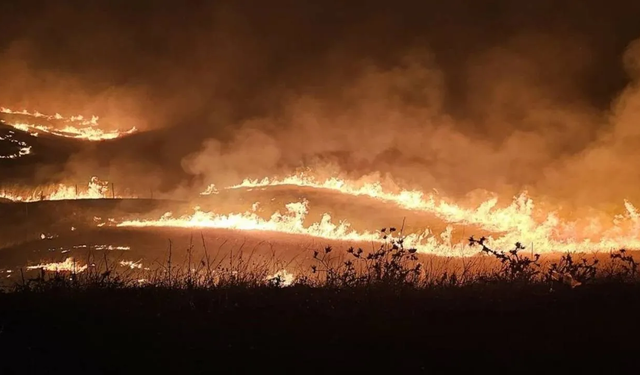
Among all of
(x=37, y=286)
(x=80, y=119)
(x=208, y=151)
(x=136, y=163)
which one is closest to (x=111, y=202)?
(x=208, y=151)

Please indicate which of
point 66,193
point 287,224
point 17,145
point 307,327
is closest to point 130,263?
point 287,224

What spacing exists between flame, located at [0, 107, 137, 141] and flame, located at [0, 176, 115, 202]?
980cm

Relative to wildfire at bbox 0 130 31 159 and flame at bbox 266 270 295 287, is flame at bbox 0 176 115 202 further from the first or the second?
flame at bbox 266 270 295 287

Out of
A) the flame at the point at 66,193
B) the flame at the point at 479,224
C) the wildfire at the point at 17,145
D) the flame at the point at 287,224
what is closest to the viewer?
the flame at the point at 479,224

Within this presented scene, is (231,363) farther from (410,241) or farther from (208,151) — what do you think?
(208,151)

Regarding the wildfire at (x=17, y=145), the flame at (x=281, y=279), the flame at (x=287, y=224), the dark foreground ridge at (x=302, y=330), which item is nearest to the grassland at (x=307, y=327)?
the dark foreground ridge at (x=302, y=330)

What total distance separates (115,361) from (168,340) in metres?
0.71

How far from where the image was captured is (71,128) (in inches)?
2293

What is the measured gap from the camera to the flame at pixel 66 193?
42.7 meters

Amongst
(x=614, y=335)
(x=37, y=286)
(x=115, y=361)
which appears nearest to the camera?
(x=115, y=361)

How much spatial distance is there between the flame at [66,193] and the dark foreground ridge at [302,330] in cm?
3682

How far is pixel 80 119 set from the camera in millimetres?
58906

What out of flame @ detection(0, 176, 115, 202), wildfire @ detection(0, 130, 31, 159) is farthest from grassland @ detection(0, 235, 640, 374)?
wildfire @ detection(0, 130, 31, 159)

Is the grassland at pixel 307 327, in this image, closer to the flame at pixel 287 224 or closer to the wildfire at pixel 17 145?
the flame at pixel 287 224
